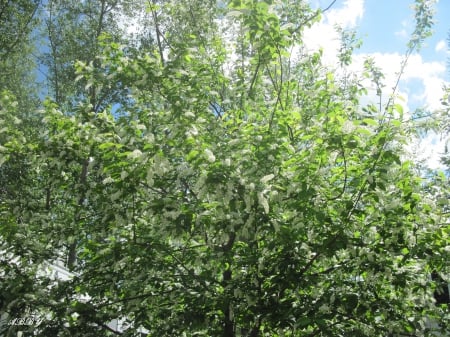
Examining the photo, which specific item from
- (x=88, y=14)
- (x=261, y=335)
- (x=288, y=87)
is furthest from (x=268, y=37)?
(x=88, y=14)

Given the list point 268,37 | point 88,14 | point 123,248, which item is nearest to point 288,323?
point 123,248

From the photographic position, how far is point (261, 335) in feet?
15.0

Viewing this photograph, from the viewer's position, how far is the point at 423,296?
3826 millimetres

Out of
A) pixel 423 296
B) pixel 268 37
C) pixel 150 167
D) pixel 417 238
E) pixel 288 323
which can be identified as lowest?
pixel 288 323

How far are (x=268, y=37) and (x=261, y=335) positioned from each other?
305 centimetres

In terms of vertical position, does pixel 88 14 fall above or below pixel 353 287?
above

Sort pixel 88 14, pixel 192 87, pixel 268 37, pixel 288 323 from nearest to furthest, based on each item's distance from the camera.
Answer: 1. pixel 288 323
2. pixel 268 37
3. pixel 192 87
4. pixel 88 14

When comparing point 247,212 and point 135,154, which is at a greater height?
point 135,154

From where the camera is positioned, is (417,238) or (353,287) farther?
(353,287)

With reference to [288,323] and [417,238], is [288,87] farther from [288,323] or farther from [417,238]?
[288,323]

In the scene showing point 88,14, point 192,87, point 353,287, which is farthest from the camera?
point 88,14

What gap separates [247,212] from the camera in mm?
3156

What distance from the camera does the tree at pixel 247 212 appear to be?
3.22 metres

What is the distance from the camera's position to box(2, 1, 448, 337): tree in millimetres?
3219
